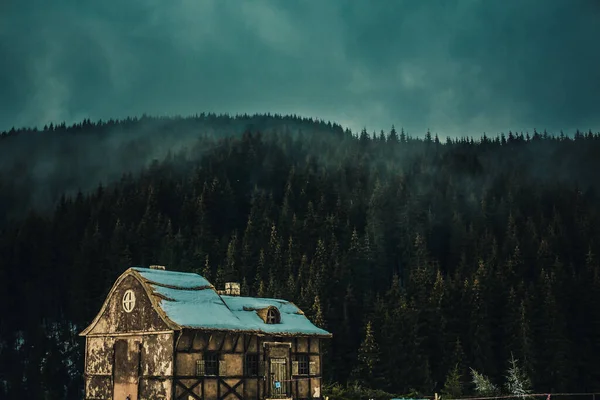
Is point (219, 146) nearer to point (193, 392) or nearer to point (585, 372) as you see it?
point (585, 372)

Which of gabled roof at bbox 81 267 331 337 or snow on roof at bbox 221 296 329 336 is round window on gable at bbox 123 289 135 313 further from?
snow on roof at bbox 221 296 329 336

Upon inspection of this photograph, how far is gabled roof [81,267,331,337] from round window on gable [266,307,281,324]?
29 cm

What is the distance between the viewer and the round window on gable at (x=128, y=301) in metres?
38.6

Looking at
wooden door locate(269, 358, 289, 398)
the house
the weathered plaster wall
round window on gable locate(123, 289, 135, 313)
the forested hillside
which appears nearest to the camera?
the house

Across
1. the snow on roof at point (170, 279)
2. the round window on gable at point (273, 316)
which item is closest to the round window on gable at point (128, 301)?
the snow on roof at point (170, 279)

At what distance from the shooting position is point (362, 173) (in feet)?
497

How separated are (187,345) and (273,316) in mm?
7235

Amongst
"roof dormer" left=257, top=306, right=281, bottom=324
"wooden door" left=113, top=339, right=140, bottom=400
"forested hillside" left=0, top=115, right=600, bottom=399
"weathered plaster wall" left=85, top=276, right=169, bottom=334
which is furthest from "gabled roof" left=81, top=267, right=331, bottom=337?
"forested hillside" left=0, top=115, right=600, bottom=399

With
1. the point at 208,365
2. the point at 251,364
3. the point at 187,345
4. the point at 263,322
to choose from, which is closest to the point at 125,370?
the point at 187,345

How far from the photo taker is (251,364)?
131 feet

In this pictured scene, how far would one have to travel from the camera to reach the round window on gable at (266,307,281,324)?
41.7 meters

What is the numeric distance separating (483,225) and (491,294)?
46943 millimetres

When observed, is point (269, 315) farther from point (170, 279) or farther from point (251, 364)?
point (170, 279)

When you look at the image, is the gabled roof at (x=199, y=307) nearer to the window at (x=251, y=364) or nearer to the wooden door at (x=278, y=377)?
the window at (x=251, y=364)
